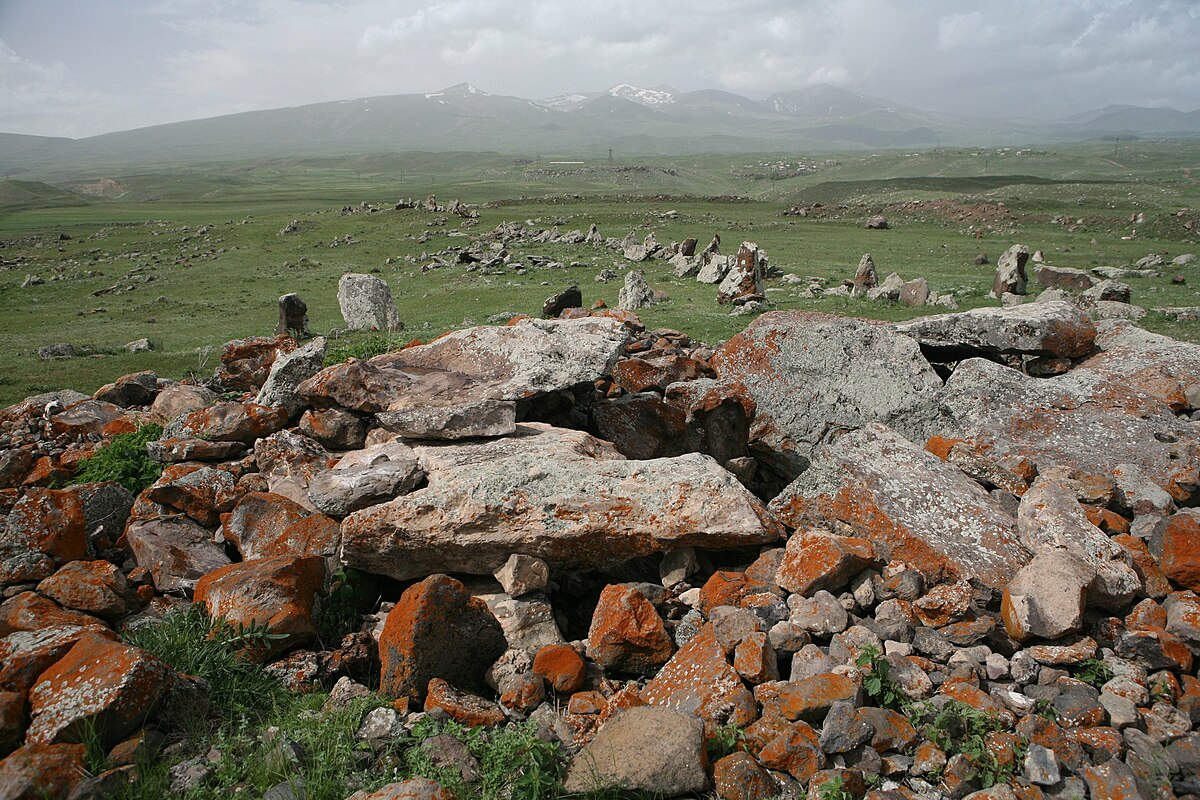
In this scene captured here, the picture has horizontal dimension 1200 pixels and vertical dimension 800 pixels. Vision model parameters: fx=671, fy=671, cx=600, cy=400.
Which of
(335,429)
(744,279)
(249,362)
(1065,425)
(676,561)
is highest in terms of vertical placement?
(744,279)

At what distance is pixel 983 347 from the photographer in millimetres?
12633

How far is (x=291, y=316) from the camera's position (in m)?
23.8

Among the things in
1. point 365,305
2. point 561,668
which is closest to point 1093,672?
point 561,668

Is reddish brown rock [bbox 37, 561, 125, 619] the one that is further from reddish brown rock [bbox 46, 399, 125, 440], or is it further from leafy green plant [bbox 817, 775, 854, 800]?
leafy green plant [bbox 817, 775, 854, 800]

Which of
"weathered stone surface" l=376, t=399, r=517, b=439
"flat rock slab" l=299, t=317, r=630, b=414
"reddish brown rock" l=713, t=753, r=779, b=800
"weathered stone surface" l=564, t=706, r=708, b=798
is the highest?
"flat rock slab" l=299, t=317, r=630, b=414

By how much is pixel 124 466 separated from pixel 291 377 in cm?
252

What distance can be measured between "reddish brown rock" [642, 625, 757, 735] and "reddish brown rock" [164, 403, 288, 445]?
6947 mm

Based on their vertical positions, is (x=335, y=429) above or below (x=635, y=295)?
above

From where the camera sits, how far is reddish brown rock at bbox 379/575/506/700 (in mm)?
5965

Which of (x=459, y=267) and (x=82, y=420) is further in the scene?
(x=459, y=267)

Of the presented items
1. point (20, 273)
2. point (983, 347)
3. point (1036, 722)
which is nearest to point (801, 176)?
point (20, 273)

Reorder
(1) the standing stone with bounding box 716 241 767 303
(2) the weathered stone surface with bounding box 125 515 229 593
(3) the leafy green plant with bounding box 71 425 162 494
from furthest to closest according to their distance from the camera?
(1) the standing stone with bounding box 716 241 767 303 < (3) the leafy green plant with bounding box 71 425 162 494 < (2) the weathered stone surface with bounding box 125 515 229 593

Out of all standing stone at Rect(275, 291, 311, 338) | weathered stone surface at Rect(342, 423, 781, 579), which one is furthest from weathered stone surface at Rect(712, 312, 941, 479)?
standing stone at Rect(275, 291, 311, 338)

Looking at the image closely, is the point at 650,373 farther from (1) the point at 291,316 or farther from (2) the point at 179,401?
(1) the point at 291,316
